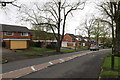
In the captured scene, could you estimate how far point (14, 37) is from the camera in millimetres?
38719

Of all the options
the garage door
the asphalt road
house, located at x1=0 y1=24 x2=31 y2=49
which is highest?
house, located at x1=0 y1=24 x2=31 y2=49

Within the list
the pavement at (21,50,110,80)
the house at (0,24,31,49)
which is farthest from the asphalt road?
the house at (0,24,31,49)

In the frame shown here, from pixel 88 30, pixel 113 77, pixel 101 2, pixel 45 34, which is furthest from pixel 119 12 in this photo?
pixel 88 30

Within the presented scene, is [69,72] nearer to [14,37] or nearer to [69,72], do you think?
[69,72]

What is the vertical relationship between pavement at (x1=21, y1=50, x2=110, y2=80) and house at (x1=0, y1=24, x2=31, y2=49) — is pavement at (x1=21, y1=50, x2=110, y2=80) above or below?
below

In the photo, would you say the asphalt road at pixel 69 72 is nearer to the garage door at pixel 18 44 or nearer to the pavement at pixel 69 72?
the pavement at pixel 69 72

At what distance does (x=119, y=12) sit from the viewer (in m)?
21.4

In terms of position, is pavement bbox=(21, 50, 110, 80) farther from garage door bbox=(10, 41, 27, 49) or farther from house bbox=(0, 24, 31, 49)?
house bbox=(0, 24, 31, 49)

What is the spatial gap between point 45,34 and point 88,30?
1816 centimetres

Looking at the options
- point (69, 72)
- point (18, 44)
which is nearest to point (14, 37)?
point (18, 44)

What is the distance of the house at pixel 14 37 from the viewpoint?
36.4 metres

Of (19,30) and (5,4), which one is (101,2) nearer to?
(5,4)

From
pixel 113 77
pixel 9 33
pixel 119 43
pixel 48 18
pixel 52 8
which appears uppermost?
pixel 52 8

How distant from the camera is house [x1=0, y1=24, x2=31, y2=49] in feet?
119
